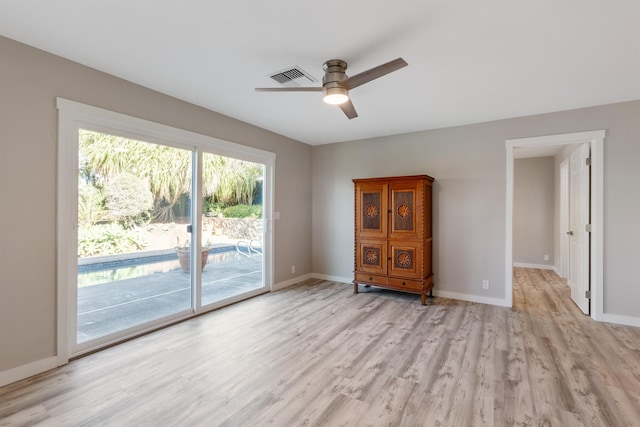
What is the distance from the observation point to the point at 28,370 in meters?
2.25

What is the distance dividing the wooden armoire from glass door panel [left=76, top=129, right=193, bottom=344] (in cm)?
241

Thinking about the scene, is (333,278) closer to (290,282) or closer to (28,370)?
(290,282)

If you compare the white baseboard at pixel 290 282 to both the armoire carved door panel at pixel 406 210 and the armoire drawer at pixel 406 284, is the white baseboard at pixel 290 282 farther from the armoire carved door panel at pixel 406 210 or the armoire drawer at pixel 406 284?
the armoire carved door panel at pixel 406 210

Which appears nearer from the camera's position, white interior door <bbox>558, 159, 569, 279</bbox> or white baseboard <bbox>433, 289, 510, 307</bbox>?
white baseboard <bbox>433, 289, 510, 307</bbox>

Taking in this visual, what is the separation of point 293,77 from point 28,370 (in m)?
3.19

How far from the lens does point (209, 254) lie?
12.2 ft

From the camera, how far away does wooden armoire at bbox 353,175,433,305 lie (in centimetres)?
399

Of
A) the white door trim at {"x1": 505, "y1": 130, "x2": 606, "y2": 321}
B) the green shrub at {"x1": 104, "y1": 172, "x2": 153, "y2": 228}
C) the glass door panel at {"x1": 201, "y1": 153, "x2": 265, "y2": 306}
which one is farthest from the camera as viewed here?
the glass door panel at {"x1": 201, "y1": 153, "x2": 265, "y2": 306}

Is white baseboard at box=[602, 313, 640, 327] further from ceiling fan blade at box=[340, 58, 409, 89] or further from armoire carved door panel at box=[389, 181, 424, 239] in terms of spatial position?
ceiling fan blade at box=[340, 58, 409, 89]

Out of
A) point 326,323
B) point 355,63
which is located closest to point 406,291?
point 326,323

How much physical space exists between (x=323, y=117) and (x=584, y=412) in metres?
3.62

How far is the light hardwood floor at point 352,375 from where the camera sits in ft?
6.03

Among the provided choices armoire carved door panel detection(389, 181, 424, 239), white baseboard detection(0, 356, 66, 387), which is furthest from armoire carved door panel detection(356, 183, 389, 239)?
white baseboard detection(0, 356, 66, 387)

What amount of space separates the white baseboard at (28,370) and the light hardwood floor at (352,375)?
0.27 ft
